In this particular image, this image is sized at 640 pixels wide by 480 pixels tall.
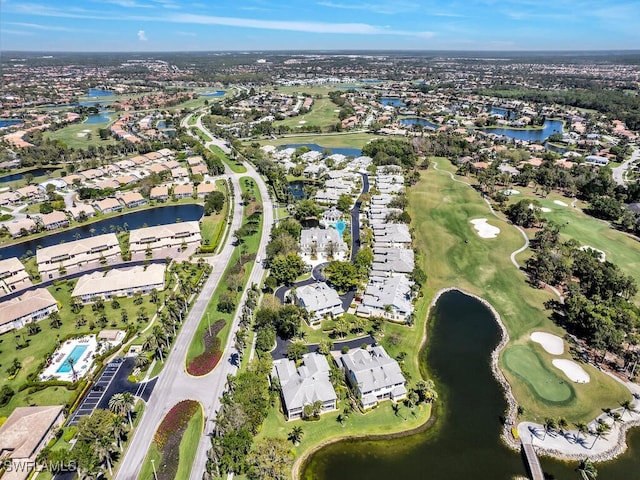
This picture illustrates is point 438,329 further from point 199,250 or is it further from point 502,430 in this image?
point 199,250

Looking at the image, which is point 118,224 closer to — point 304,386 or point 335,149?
point 304,386

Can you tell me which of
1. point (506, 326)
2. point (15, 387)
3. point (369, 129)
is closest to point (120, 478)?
point (15, 387)

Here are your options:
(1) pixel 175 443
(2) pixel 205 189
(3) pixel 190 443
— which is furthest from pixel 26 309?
(2) pixel 205 189

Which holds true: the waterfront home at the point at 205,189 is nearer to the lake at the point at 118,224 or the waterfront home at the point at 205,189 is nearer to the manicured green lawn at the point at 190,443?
the lake at the point at 118,224

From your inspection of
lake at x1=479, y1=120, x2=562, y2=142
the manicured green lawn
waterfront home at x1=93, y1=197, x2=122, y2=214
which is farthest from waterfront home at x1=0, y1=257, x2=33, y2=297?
lake at x1=479, y1=120, x2=562, y2=142

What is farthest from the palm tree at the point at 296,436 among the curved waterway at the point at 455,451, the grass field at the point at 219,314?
the grass field at the point at 219,314

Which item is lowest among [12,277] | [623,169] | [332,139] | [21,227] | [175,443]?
[175,443]

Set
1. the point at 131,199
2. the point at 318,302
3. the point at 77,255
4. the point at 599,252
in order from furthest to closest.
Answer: the point at 131,199 → the point at 599,252 → the point at 77,255 → the point at 318,302
